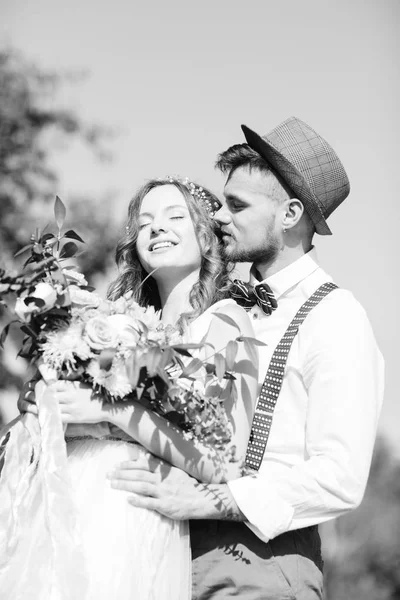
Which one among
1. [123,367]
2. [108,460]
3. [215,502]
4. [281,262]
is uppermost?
[281,262]

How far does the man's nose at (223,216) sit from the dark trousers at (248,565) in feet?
5.20

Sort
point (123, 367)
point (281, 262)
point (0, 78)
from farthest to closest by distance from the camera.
Answer: point (0, 78) → point (281, 262) → point (123, 367)

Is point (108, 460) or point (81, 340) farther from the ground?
point (81, 340)

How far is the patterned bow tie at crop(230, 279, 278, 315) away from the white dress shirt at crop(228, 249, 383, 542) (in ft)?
0.83

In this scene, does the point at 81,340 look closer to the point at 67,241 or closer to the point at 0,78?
the point at 67,241

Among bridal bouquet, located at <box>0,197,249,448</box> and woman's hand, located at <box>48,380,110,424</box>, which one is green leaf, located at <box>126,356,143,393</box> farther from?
woman's hand, located at <box>48,380,110,424</box>

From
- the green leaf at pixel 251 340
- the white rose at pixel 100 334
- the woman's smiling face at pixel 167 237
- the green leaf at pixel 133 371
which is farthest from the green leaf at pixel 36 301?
the woman's smiling face at pixel 167 237

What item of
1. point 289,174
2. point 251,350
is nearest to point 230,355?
point 251,350

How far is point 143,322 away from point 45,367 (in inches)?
17.5

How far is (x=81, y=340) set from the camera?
10.9 feet

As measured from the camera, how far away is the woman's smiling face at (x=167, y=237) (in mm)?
4383

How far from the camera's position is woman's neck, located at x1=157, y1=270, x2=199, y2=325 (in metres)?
4.42

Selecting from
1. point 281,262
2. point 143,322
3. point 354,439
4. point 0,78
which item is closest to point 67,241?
point 143,322

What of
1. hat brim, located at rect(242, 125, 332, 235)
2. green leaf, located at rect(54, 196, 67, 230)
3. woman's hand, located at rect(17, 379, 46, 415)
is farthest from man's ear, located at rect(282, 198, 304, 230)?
woman's hand, located at rect(17, 379, 46, 415)
